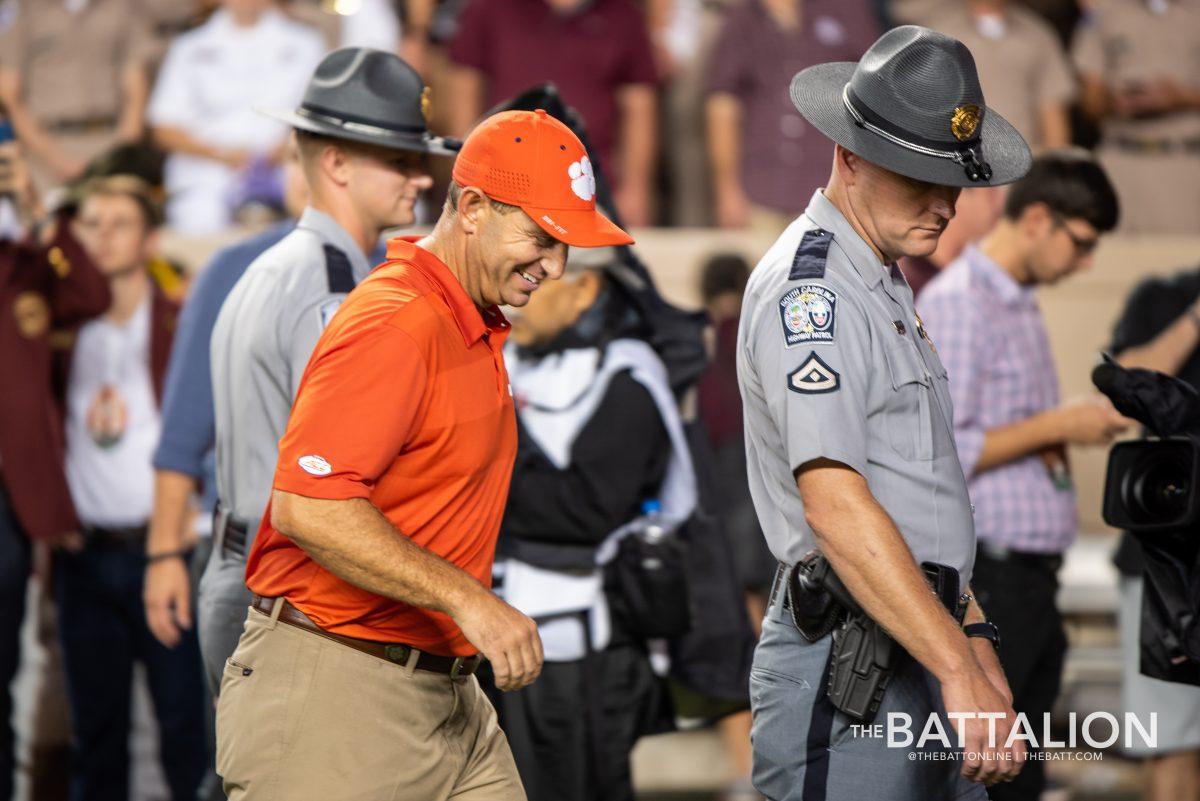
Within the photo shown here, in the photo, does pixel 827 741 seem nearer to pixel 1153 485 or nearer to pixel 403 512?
pixel 403 512

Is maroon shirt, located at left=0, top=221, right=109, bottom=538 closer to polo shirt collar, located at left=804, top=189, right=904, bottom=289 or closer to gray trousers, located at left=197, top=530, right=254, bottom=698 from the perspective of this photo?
gray trousers, located at left=197, top=530, right=254, bottom=698

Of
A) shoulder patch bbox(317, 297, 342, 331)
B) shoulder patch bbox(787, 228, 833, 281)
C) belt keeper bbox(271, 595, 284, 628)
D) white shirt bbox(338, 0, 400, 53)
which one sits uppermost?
shoulder patch bbox(787, 228, 833, 281)

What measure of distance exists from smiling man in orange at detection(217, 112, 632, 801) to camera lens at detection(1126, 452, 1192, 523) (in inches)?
65.9

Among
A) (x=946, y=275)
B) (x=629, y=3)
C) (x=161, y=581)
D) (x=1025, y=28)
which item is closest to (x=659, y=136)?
(x=629, y=3)

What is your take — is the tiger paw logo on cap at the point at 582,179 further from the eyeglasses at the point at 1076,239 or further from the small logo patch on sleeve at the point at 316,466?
the eyeglasses at the point at 1076,239

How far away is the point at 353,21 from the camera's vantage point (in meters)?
8.22

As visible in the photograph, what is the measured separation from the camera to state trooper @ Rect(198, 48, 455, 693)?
367cm

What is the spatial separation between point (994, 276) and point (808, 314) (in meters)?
2.03

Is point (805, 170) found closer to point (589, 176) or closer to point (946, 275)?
point (946, 275)

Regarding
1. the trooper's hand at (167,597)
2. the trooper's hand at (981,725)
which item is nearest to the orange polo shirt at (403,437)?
the trooper's hand at (981,725)

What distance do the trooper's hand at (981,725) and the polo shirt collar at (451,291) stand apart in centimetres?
103

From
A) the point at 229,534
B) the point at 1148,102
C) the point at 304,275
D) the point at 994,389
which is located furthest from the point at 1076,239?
the point at 1148,102

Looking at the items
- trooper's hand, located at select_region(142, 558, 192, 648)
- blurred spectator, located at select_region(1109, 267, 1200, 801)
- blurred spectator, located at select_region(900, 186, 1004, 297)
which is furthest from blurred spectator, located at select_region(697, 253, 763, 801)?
trooper's hand, located at select_region(142, 558, 192, 648)

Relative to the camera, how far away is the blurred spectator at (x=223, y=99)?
798 centimetres
